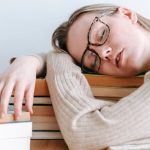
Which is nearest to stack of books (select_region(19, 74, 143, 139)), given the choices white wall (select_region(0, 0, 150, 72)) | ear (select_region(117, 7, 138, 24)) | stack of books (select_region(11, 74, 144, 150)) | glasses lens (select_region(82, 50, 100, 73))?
stack of books (select_region(11, 74, 144, 150))

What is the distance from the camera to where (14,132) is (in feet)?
2.13

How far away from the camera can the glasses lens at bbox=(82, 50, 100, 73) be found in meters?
0.91

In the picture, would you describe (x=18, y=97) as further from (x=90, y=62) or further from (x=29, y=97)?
(x=90, y=62)

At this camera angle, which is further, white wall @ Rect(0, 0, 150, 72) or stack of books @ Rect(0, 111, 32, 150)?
white wall @ Rect(0, 0, 150, 72)

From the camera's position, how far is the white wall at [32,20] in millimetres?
1267

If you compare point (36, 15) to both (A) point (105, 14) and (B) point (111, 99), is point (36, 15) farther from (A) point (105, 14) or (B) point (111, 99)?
(B) point (111, 99)

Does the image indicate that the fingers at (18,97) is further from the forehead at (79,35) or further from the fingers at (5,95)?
the forehead at (79,35)

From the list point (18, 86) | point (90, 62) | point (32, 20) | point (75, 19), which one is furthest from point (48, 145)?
point (32, 20)

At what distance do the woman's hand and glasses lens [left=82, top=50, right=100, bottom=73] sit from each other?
Answer: 0.15 metres

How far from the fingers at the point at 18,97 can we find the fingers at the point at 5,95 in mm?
12

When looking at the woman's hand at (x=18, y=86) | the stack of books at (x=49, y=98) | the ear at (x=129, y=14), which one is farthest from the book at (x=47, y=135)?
the ear at (x=129, y=14)

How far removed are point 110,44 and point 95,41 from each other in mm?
41

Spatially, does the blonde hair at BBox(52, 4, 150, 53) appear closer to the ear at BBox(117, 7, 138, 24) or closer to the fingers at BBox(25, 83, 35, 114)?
the ear at BBox(117, 7, 138, 24)

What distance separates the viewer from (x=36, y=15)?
1276 millimetres
